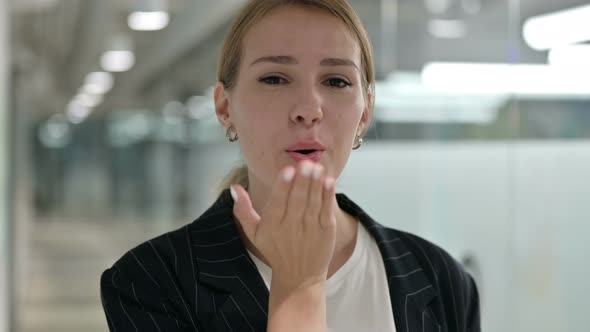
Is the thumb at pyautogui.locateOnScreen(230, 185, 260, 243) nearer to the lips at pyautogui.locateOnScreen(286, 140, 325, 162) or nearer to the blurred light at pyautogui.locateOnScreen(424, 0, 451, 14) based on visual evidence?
the lips at pyautogui.locateOnScreen(286, 140, 325, 162)

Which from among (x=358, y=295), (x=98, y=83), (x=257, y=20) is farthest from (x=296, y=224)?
(x=98, y=83)

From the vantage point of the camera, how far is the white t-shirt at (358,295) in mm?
1156

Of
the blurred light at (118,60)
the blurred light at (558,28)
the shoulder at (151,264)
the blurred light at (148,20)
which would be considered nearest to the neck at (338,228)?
the shoulder at (151,264)

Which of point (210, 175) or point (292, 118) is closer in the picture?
point (292, 118)

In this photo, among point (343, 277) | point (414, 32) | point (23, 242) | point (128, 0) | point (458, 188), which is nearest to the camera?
point (343, 277)

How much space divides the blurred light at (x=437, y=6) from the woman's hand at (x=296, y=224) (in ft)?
9.07

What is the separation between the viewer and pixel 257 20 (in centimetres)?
120

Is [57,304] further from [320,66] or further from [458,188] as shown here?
[320,66]

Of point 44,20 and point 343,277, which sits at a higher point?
point 44,20

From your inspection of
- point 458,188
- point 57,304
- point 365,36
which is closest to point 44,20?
point 57,304

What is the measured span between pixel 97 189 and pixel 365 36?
412 cm

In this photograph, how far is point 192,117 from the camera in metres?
5.21

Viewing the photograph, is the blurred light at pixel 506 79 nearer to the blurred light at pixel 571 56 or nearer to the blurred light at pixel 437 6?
the blurred light at pixel 571 56

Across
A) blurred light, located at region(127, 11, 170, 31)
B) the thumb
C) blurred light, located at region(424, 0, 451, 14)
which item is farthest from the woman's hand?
blurred light, located at region(127, 11, 170, 31)
